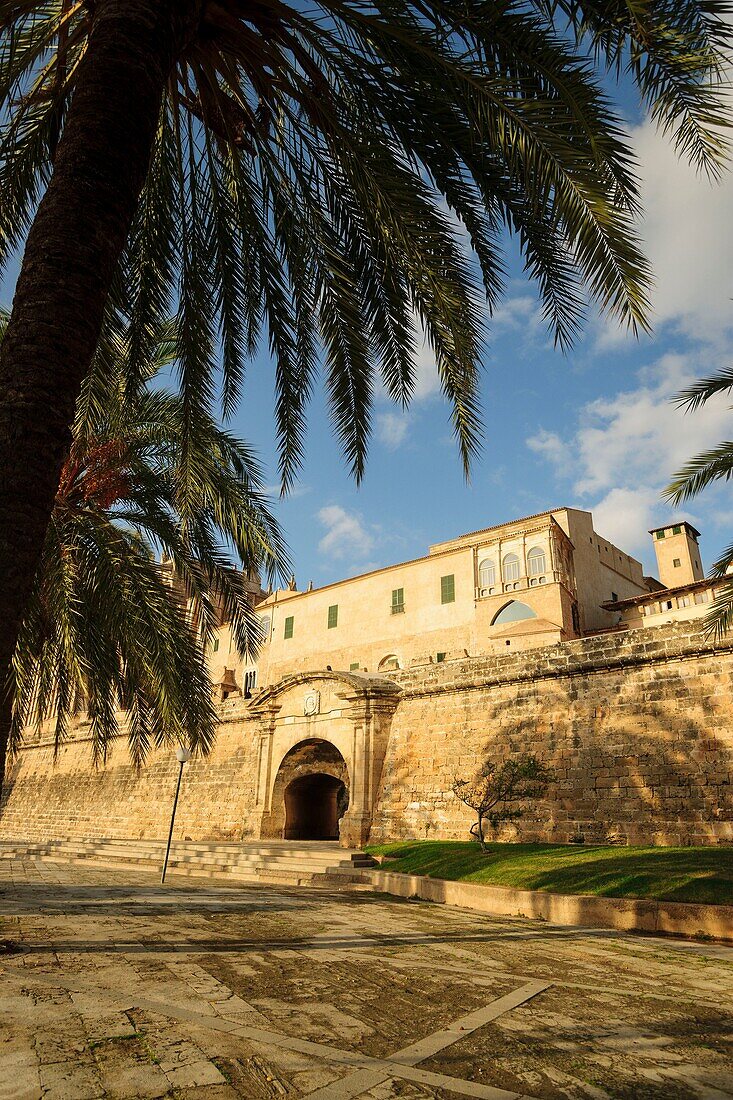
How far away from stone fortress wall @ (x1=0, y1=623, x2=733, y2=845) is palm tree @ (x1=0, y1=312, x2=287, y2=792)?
7652mm

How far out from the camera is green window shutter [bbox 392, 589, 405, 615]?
3225 centimetres

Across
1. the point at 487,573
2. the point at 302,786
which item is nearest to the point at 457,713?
the point at 302,786

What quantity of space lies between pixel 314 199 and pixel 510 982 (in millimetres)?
7538

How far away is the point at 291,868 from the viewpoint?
14.9m

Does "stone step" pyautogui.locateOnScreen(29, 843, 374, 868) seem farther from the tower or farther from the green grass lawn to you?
the tower

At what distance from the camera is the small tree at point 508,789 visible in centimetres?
1380

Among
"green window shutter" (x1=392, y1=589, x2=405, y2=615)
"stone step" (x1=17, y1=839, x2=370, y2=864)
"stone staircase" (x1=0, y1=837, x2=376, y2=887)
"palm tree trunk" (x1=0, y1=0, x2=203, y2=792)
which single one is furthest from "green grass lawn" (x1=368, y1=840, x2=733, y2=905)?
Answer: "green window shutter" (x1=392, y1=589, x2=405, y2=615)

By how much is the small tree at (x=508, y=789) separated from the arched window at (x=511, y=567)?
14676mm

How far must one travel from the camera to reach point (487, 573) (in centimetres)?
2978

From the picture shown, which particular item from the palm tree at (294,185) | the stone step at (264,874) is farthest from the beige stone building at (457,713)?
the palm tree at (294,185)

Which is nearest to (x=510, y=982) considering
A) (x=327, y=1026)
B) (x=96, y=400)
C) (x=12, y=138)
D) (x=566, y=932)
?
(x=327, y=1026)

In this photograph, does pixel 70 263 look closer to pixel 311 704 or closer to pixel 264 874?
pixel 264 874

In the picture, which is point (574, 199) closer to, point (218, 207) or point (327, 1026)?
point (218, 207)

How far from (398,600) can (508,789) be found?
18.8m
